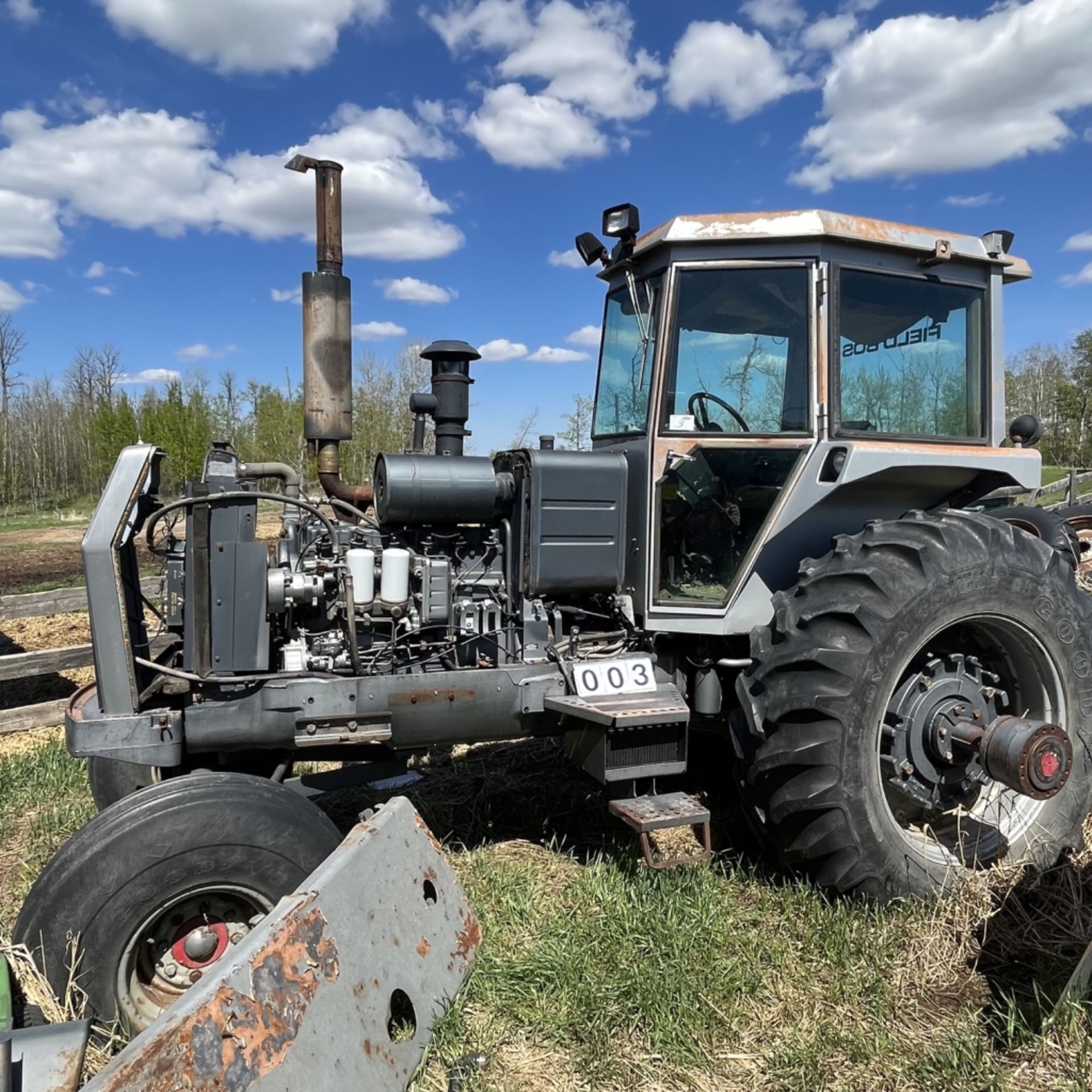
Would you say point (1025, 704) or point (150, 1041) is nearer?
point (150, 1041)

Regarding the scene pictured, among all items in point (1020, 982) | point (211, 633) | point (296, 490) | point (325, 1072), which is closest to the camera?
point (325, 1072)

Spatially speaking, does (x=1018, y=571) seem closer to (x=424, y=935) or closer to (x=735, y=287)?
(x=735, y=287)

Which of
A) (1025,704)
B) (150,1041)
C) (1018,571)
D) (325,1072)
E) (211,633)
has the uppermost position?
(1018,571)

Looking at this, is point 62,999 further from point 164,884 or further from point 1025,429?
point 1025,429

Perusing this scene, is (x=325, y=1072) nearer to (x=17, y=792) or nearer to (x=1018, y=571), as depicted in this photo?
(x=1018, y=571)

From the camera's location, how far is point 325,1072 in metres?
2.07

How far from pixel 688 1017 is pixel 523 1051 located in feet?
1.66

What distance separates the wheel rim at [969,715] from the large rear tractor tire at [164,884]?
215 centimetres

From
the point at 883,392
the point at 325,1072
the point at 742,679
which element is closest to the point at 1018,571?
the point at 883,392

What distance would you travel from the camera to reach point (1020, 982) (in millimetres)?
2830

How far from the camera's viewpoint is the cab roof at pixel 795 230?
134 inches

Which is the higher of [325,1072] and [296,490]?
[296,490]

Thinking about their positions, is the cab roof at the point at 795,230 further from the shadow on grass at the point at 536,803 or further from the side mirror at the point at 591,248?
the shadow on grass at the point at 536,803

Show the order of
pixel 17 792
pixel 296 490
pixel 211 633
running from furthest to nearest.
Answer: pixel 17 792
pixel 296 490
pixel 211 633
